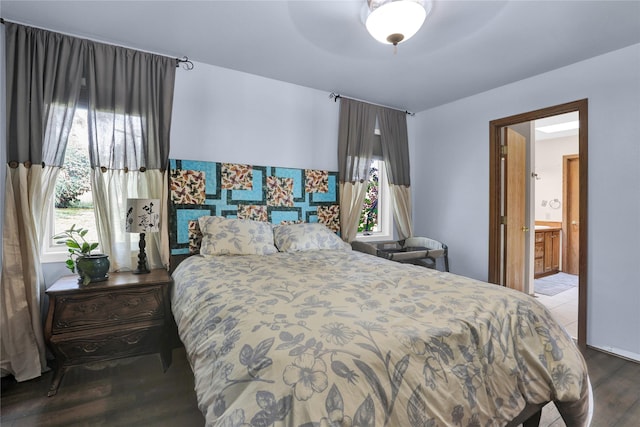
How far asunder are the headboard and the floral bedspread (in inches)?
44.3

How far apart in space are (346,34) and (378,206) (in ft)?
7.46

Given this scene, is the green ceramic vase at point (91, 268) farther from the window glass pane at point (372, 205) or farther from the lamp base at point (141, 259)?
the window glass pane at point (372, 205)

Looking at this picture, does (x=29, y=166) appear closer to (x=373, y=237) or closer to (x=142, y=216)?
(x=142, y=216)

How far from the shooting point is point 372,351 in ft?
3.12

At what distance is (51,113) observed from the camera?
88.6 inches

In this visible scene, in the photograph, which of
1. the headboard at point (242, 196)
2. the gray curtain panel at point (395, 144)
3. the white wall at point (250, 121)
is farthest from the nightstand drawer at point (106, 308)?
the gray curtain panel at point (395, 144)

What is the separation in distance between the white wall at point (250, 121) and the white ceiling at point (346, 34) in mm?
179

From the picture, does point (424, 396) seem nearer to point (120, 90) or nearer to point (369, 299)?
point (369, 299)

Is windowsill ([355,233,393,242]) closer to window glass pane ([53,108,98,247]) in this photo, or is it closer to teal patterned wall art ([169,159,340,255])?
teal patterned wall art ([169,159,340,255])

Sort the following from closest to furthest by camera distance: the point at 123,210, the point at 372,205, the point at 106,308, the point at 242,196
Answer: the point at 106,308 → the point at 123,210 → the point at 242,196 → the point at 372,205

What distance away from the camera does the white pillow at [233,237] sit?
2.47m

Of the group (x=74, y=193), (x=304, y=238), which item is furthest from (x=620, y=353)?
(x=74, y=193)

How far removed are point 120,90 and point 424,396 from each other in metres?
2.87

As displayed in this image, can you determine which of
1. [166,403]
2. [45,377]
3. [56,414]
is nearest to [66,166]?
[45,377]
